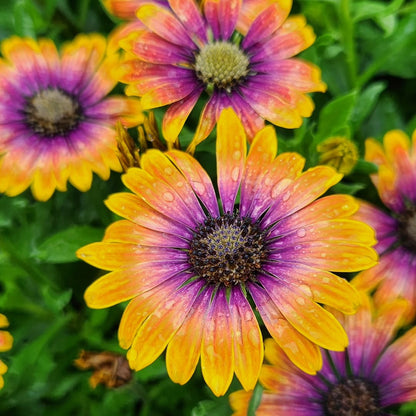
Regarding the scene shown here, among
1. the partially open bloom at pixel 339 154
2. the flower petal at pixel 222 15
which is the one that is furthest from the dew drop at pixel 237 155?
the flower petal at pixel 222 15

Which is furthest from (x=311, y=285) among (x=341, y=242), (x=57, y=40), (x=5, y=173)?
(x=57, y=40)

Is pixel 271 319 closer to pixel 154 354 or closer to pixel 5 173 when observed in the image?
pixel 154 354

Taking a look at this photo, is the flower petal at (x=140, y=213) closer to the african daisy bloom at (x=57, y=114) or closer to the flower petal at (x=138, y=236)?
the flower petal at (x=138, y=236)

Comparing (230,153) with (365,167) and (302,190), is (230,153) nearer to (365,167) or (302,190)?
(302,190)

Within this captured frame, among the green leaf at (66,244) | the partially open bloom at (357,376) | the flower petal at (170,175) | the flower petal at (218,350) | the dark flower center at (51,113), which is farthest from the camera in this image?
the dark flower center at (51,113)

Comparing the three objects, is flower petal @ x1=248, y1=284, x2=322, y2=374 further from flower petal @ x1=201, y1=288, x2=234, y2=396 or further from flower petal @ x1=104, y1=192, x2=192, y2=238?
flower petal @ x1=104, y1=192, x2=192, y2=238

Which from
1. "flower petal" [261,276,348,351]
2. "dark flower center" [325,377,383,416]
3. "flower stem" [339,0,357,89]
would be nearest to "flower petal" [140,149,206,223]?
"flower petal" [261,276,348,351]

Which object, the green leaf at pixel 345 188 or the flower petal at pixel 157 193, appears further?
the green leaf at pixel 345 188
